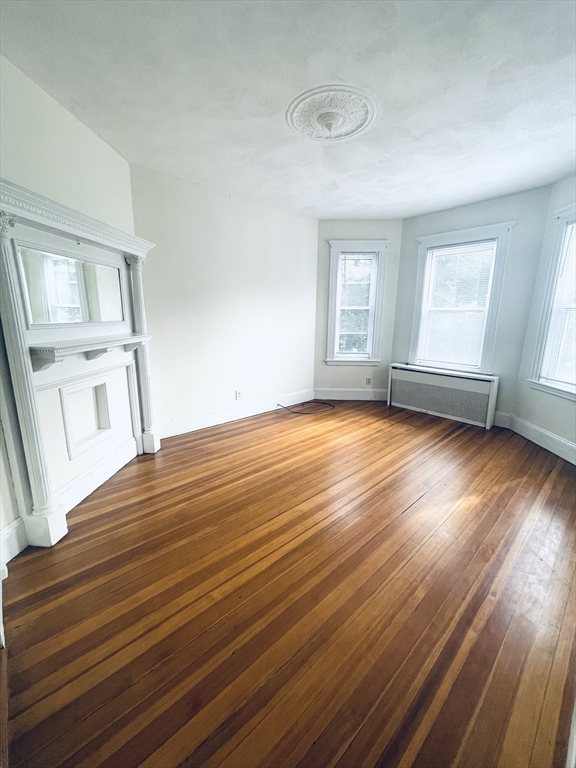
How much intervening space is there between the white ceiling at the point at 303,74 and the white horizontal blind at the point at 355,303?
1.84 m

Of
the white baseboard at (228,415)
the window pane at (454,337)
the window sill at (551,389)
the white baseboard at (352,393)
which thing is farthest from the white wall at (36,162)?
the window sill at (551,389)

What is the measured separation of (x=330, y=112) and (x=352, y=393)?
146 inches

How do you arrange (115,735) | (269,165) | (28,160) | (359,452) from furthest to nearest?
1. (359,452)
2. (269,165)
3. (28,160)
4. (115,735)

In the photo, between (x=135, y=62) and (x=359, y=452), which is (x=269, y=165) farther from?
(x=359, y=452)

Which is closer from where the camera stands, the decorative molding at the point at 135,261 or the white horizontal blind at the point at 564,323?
the decorative molding at the point at 135,261

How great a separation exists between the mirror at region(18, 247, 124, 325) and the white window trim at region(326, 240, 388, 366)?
10.1ft

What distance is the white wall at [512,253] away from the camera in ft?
11.3

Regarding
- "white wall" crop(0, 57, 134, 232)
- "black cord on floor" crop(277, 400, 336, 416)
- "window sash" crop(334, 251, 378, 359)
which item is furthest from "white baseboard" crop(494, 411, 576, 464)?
"white wall" crop(0, 57, 134, 232)

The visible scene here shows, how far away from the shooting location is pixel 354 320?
492cm

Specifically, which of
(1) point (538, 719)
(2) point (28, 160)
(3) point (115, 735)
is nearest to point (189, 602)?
(3) point (115, 735)

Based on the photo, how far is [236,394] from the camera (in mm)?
4090

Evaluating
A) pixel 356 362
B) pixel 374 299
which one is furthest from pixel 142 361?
pixel 374 299

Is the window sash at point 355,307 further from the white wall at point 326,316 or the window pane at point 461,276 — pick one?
the window pane at point 461,276

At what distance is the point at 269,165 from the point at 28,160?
184cm
